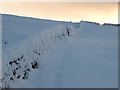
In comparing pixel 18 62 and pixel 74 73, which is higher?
pixel 18 62

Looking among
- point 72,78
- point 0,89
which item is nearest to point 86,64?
point 72,78

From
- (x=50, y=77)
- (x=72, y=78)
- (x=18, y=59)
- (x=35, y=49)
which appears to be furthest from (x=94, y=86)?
(x=35, y=49)

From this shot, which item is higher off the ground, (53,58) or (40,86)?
(53,58)

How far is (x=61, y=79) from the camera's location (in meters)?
7.61

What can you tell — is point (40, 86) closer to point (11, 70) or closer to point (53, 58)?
point (11, 70)

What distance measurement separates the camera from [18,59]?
7.31 meters

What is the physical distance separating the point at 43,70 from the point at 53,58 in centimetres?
184

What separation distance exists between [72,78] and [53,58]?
9.11 ft

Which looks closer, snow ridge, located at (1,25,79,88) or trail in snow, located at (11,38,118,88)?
snow ridge, located at (1,25,79,88)

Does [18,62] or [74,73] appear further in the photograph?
[74,73]

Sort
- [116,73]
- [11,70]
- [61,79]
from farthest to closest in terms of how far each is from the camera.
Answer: [116,73] < [61,79] < [11,70]

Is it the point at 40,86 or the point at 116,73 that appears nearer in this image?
the point at 40,86

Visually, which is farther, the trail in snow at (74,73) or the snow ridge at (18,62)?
the trail in snow at (74,73)

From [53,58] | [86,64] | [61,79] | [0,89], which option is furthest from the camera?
[53,58]
